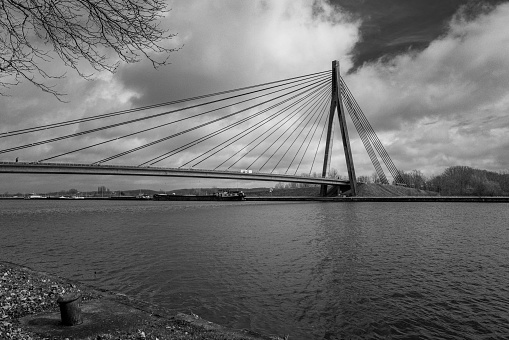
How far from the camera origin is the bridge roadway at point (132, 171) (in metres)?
47.9

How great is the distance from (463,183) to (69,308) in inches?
5268

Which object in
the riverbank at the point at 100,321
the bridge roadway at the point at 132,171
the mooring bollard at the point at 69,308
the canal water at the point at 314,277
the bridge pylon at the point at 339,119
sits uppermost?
the bridge pylon at the point at 339,119

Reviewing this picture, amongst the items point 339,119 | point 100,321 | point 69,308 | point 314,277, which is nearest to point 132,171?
point 339,119

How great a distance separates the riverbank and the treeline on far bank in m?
103

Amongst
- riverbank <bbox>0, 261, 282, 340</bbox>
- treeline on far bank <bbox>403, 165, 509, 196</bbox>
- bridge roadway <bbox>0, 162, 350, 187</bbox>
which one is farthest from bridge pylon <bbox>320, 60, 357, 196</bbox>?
riverbank <bbox>0, 261, 282, 340</bbox>

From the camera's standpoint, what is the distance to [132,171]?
57.2 meters

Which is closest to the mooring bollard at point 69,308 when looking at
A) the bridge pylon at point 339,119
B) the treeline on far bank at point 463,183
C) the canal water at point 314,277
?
the canal water at point 314,277

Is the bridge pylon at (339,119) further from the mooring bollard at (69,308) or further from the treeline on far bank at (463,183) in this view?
the mooring bollard at (69,308)

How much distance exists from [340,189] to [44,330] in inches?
3456

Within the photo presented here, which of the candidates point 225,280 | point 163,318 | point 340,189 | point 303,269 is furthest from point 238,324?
point 340,189

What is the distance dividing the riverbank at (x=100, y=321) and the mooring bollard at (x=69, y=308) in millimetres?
116

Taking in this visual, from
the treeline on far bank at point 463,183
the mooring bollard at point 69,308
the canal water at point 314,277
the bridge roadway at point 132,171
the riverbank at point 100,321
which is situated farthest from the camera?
the treeline on far bank at point 463,183

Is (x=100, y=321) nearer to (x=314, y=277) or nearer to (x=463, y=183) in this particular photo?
(x=314, y=277)

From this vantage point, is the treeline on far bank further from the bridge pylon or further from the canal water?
the canal water
